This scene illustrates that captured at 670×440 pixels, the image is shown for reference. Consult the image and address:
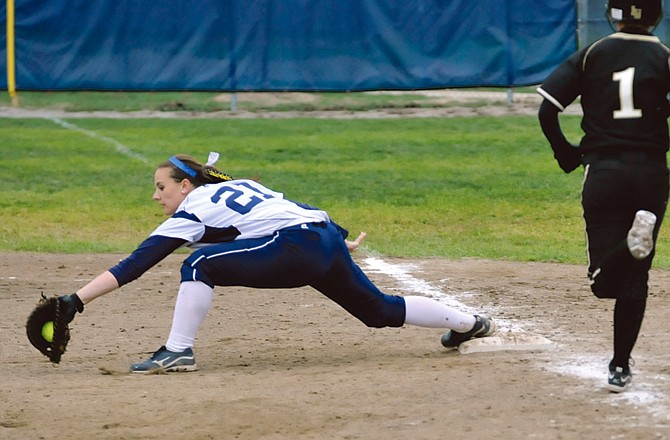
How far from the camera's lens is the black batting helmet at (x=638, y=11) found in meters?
4.97

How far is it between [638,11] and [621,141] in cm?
52

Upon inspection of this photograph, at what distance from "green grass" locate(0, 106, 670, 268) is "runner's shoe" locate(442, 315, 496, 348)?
3270mm

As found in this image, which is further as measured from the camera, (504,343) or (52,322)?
(504,343)

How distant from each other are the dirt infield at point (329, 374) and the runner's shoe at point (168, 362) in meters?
0.05

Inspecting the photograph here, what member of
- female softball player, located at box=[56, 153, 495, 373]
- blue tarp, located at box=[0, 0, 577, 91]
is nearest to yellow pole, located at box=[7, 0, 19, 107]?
blue tarp, located at box=[0, 0, 577, 91]

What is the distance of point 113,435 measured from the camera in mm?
4719

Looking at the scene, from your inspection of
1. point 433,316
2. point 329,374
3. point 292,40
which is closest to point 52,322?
point 329,374

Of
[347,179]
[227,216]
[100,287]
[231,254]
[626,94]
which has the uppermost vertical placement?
[626,94]

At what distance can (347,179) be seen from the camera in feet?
44.2

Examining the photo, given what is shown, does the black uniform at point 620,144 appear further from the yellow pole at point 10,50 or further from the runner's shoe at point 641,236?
the yellow pole at point 10,50

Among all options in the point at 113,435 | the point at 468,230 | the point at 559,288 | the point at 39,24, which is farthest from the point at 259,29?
the point at 113,435

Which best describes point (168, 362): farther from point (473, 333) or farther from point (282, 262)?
point (473, 333)

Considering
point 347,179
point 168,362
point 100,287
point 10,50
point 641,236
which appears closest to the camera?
point 641,236

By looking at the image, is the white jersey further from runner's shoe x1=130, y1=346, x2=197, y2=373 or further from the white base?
the white base
